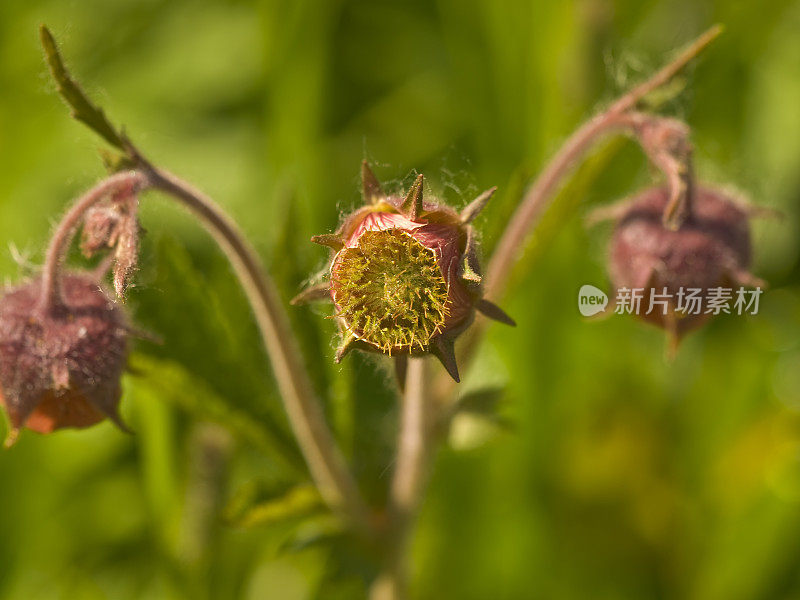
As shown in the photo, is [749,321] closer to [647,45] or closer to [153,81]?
[647,45]

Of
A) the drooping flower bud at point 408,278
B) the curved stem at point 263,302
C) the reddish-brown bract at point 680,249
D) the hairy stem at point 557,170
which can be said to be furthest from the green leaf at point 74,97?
the reddish-brown bract at point 680,249

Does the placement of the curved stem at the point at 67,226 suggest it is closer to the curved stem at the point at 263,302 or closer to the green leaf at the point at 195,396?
the curved stem at the point at 263,302

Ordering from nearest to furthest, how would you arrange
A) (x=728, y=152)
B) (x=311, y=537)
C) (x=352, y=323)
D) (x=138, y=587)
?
(x=352, y=323), (x=311, y=537), (x=138, y=587), (x=728, y=152)

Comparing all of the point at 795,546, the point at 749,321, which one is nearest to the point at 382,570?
the point at 795,546

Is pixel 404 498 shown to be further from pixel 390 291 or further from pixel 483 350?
pixel 390 291

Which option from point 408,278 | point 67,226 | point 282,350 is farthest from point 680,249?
point 67,226

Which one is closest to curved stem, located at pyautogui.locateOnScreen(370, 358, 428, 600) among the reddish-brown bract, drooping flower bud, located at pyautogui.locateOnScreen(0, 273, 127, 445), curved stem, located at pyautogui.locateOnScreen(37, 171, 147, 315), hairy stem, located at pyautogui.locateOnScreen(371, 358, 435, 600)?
hairy stem, located at pyautogui.locateOnScreen(371, 358, 435, 600)

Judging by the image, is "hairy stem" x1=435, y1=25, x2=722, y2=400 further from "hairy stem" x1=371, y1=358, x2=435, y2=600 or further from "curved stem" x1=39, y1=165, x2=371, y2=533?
"curved stem" x1=39, y1=165, x2=371, y2=533
